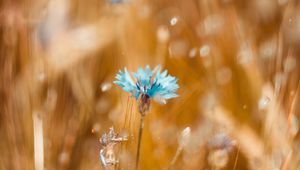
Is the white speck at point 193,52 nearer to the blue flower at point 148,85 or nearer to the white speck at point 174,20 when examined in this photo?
the white speck at point 174,20

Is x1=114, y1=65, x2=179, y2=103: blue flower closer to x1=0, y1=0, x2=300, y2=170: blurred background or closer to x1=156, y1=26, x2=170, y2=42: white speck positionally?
x1=0, y1=0, x2=300, y2=170: blurred background

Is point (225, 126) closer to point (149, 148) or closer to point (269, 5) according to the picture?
point (149, 148)

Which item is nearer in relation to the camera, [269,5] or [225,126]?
[225,126]

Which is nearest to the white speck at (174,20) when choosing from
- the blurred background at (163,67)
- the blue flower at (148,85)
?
the blurred background at (163,67)

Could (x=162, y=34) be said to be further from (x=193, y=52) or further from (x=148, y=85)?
(x=148, y=85)

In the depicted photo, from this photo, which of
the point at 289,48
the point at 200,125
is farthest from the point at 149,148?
the point at 289,48

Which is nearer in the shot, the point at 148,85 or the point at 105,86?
the point at 148,85

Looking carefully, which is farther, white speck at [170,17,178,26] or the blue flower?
white speck at [170,17,178,26]

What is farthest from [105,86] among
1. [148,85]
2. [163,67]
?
[148,85]

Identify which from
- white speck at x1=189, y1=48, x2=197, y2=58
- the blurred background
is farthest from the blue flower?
white speck at x1=189, y1=48, x2=197, y2=58
